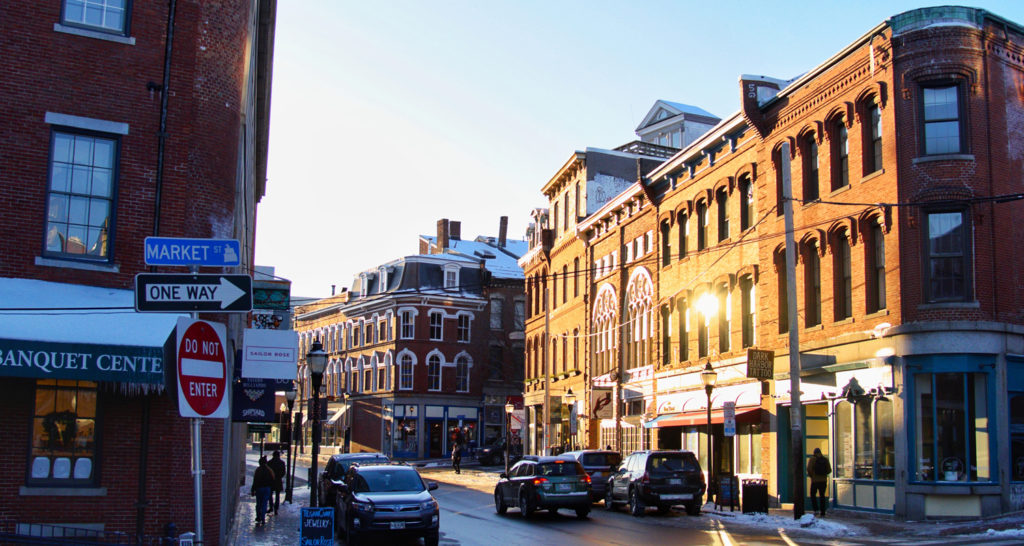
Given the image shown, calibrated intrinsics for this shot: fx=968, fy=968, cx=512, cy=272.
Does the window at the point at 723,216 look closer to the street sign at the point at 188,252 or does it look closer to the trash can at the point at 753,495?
the trash can at the point at 753,495

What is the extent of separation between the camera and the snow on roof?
512 inches

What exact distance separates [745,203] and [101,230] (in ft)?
73.5

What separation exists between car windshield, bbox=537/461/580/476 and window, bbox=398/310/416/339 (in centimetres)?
4605

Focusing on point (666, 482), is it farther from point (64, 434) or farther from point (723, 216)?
point (64, 434)

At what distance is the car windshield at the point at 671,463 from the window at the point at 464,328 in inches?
1871

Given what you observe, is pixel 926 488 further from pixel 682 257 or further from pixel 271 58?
pixel 271 58

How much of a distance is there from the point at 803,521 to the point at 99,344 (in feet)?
52.0

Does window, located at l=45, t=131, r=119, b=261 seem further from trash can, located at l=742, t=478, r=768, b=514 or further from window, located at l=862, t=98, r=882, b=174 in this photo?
window, located at l=862, t=98, r=882, b=174

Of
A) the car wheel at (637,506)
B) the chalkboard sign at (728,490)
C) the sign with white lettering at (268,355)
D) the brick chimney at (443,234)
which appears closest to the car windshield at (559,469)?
the car wheel at (637,506)

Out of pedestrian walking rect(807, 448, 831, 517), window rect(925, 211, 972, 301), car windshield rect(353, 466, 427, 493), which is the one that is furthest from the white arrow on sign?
window rect(925, 211, 972, 301)

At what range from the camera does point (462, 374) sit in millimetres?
72312

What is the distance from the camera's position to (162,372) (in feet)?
44.1

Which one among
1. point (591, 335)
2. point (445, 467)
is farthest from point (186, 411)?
point (445, 467)

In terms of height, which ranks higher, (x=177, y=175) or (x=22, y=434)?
(x=177, y=175)
